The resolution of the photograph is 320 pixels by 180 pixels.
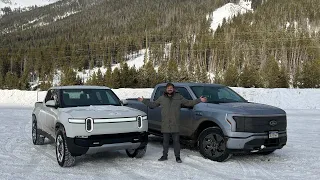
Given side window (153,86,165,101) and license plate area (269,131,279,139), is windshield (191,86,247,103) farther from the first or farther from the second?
license plate area (269,131,279,139)

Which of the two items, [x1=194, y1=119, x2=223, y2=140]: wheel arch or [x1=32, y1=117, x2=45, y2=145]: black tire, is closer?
[x1=194, y1=119, x2=223, y2=140]: wheel arch

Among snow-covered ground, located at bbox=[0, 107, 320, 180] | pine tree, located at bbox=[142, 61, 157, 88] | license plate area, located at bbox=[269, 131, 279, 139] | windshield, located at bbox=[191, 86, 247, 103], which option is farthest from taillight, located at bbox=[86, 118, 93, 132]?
pine tree, located at bbox=[142, 61, 157, 88]

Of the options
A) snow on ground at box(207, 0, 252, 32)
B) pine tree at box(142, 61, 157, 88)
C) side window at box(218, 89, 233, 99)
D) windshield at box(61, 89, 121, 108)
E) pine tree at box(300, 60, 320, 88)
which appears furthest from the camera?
snow on ground at box(207, 0, 252, 32)

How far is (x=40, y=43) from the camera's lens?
156 meters

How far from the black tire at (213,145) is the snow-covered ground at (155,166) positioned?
0.16 m

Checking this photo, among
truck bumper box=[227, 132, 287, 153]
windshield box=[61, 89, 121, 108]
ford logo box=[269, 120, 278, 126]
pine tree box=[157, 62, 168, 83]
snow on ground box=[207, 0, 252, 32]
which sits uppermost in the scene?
snow on ground box=[207, 0, 252, 32]

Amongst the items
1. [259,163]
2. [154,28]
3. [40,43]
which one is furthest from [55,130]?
[40,43]

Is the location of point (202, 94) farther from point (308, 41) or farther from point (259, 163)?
point (308, 41)

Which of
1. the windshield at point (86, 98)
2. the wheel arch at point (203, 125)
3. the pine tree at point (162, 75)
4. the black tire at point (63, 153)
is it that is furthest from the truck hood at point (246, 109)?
the pine tree at point (162, 75)

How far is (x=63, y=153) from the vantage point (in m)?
7.18

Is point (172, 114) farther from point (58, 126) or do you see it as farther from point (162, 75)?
point (162, 75)

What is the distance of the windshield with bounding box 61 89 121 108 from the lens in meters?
8.15

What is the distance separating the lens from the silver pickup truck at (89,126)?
6934 mm

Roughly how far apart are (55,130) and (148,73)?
6787 centimetres
